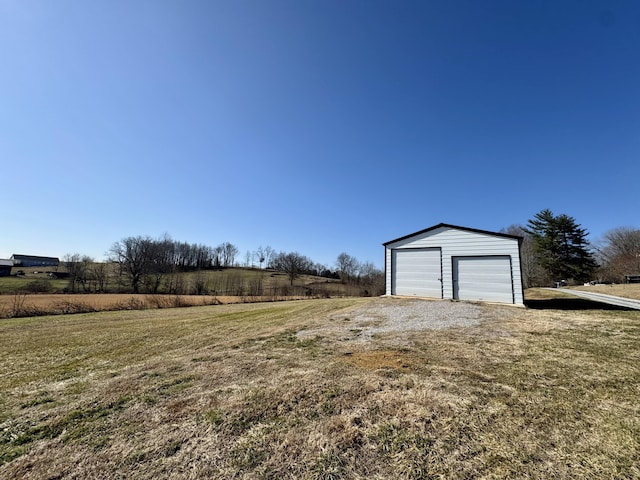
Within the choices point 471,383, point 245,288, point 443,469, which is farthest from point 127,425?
point 245,288

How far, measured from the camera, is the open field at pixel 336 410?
6.79ft

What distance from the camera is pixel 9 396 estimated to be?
3684 mm

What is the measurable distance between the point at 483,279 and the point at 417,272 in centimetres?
270

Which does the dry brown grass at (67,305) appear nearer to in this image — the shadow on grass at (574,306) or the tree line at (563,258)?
the shadow on grass at (574,306)

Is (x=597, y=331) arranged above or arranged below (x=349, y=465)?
above

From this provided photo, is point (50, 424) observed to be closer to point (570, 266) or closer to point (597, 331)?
point (597, 331)

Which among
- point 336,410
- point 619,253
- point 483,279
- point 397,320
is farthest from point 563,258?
point 336,410

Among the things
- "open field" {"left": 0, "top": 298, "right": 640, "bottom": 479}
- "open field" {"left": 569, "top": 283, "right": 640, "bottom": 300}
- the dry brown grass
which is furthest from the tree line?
the dry brown grass

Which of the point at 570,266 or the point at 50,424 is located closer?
the point at 50,424

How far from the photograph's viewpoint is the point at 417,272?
12.7 metres

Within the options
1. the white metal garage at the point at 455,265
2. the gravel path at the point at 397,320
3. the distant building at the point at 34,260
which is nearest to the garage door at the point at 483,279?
the white metal garage at the point at 455,265

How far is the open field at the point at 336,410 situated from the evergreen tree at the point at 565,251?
35140 mm

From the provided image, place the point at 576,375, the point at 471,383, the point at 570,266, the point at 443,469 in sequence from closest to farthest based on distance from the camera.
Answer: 1. the point at 443,469
2. the point at 471,383
3. the point at 576,375
4. the point at 570,266

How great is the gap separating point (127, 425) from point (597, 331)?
9045 mm
